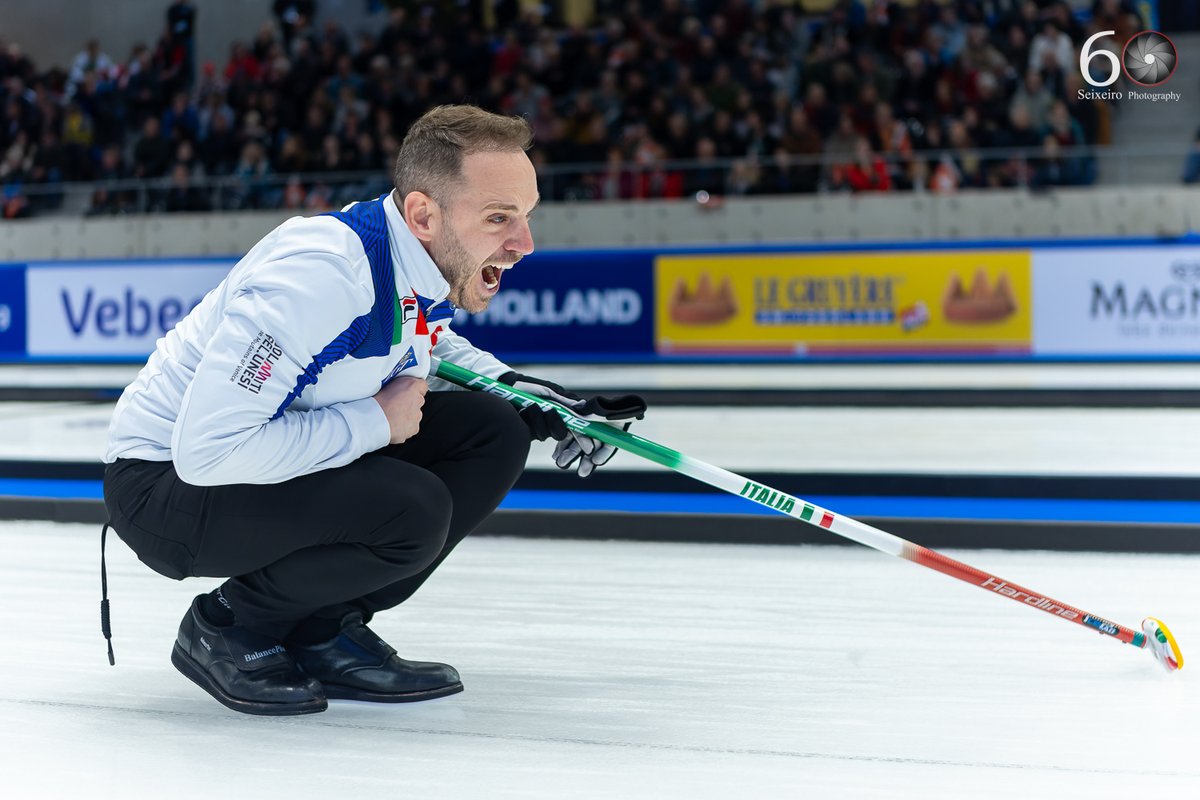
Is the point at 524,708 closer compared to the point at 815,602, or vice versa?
the point at 524,708

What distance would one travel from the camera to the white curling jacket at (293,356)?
1.97 m

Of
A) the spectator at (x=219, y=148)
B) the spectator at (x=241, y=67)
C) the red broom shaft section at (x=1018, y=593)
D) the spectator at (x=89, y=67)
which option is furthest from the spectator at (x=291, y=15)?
the red broom shaft section at (x=1018, y=593)

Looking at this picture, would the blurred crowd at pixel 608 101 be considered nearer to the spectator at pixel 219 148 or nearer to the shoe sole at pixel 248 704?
the spectator at pixel 219 148

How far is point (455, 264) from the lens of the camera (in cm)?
217

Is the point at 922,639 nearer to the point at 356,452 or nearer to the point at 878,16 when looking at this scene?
the point at 356,452

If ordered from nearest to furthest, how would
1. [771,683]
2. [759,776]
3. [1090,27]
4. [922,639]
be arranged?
[759,776], [771,683], [922,639], [1090,27]

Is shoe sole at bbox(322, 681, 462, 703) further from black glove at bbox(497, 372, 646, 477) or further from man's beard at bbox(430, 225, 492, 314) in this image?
man's beard at bbox(430, 225, 492, 314)

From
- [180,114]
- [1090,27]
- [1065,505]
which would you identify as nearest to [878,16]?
[1090,27]

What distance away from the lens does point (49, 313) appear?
11.3 m

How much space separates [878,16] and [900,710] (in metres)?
11.1

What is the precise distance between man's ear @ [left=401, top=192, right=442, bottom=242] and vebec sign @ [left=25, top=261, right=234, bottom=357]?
9.12 metres

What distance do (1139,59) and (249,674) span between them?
11195 mm

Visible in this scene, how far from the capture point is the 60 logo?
11.2 meters

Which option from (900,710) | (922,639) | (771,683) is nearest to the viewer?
(900,710)
